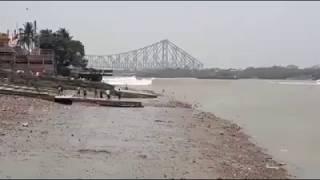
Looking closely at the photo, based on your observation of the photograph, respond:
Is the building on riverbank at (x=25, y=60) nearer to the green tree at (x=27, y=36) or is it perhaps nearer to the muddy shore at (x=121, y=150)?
the green tree at (x=27, y=36)

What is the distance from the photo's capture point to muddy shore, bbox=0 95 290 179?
14.4 metres

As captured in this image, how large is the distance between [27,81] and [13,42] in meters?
43.8

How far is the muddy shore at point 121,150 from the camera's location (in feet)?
47.3

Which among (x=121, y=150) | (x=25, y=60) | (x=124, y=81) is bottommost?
(x=124, y=81)

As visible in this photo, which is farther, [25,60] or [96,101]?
[25,60]

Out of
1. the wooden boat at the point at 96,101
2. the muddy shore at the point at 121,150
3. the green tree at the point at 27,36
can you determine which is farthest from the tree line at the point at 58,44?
the muddy shore at the point at 121,150

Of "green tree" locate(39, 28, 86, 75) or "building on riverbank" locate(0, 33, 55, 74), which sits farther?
"green tree" locate(39, 28, 86, 75)

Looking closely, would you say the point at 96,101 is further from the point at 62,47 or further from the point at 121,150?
the point at 62,47

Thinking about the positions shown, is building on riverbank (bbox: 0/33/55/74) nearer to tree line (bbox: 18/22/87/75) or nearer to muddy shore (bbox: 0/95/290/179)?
tree line (bbox: 18/22/87/75)

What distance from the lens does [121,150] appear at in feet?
59.0

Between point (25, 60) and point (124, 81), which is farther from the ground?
point (25, 60)

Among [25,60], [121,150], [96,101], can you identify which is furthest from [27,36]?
[121,150]

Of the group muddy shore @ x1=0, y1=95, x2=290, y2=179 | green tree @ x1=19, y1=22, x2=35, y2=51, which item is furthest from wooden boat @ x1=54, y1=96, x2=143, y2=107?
green tree @ x1=19, y1=22, x2=35, y2=51

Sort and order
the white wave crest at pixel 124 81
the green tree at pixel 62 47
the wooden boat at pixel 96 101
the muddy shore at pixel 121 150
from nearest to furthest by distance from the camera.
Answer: the muddy shore at pixel 121 150, the wooden boat at pixel 96 101, the green tree at pixel 62 47, the white wave crest at pixel 124 81
